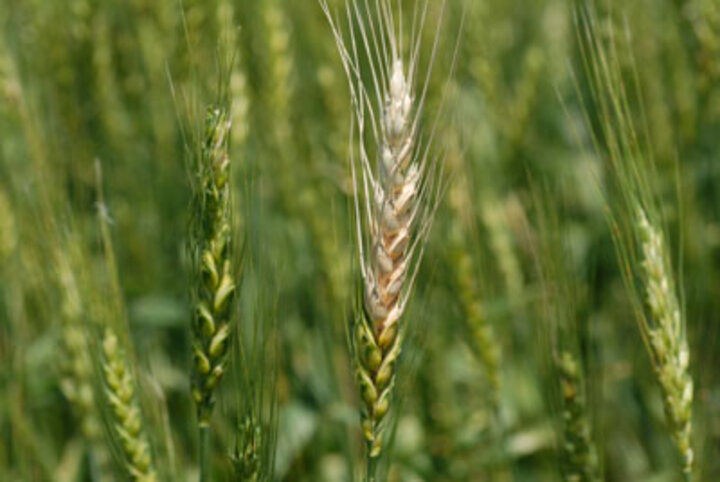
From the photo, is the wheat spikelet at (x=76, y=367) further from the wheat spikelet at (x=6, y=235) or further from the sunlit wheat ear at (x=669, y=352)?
the sunlit wheat ear at (x=669, y=352)

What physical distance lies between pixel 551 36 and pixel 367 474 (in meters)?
2.31

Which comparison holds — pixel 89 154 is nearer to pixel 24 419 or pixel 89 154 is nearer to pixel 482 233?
pixel 24 419

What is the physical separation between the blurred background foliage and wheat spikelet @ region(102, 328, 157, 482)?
33cm

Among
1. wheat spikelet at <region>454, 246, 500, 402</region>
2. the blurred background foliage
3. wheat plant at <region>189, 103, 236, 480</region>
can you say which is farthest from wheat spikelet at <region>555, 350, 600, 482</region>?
wheat plant at <region>189, 103, 236, 480</region>

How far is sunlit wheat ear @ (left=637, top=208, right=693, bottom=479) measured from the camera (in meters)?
1.25

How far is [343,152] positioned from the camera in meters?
1.98

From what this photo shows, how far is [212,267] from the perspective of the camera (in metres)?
1.14

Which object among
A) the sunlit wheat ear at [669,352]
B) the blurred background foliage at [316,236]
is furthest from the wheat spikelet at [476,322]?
the sunlit wheat ear at [669,352]

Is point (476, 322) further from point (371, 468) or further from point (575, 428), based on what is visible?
point (371, 468)

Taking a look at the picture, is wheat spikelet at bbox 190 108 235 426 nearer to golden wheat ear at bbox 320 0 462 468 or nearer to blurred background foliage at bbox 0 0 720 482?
golden wheat ear at bbox 320 0 462 468

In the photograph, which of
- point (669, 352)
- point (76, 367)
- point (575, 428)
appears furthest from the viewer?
point (76, 367)

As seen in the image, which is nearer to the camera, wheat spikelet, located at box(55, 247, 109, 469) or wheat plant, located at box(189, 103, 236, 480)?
wheat plant, located at box(189, 103, 236, 480)

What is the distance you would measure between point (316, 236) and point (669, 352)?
32.4 inches

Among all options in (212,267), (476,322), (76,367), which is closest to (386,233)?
(212,267)
